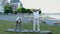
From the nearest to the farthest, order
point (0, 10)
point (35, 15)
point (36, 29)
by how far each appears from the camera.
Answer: point (35, 15) → point (36, 29) → point (0, 10)

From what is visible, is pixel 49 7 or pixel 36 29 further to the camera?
pixel 49 7

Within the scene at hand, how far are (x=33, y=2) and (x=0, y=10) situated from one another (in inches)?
307

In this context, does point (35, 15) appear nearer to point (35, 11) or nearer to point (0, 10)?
point (35, 11)

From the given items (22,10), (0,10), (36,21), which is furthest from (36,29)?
(0,10)

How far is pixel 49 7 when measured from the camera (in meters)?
31.6

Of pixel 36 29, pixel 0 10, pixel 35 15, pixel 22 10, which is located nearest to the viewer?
pixel 35 15

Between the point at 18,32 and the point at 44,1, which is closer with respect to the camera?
the point at 18,32

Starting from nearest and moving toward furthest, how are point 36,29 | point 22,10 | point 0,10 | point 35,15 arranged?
point 35,15, point 36,29, point 22,10, point 0,10

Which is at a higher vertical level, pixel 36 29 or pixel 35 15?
pixel 35 15

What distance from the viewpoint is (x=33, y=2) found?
30797mm

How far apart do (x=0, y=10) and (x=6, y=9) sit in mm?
4034

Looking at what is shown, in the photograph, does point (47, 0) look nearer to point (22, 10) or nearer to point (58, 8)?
point (58, 8)

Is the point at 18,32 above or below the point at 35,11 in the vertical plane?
below

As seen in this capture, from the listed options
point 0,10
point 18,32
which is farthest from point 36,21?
point 0,10
